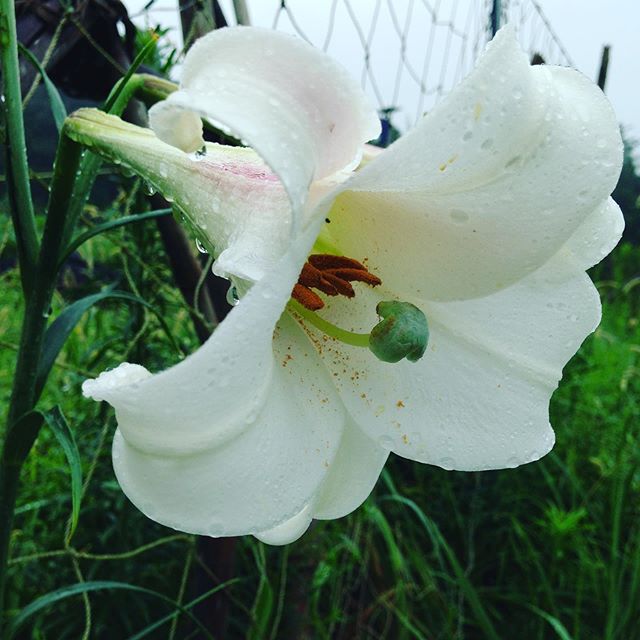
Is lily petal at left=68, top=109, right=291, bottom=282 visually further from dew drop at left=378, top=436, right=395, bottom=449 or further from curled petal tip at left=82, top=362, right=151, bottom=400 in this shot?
dew drop at left=378, top=436, right=395, bottom=449

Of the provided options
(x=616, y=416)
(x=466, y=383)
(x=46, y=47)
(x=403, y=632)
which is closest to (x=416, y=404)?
(x=466, y=383)

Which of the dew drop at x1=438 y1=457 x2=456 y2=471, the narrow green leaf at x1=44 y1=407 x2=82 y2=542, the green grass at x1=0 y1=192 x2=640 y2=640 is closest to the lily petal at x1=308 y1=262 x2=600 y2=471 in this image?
the dew drop at x1=438 y1=457 x2=456 y2=471

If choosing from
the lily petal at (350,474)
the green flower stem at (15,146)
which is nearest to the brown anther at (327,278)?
the lily petal at (350,474)

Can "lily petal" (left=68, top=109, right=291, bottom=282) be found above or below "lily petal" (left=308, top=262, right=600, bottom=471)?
above

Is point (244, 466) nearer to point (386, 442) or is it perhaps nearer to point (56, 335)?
point (386, 442)

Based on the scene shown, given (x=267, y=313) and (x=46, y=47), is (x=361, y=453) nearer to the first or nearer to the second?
(x=267, y=313)

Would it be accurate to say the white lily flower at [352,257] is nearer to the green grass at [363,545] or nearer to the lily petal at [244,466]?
the lily petal at [244,466]
